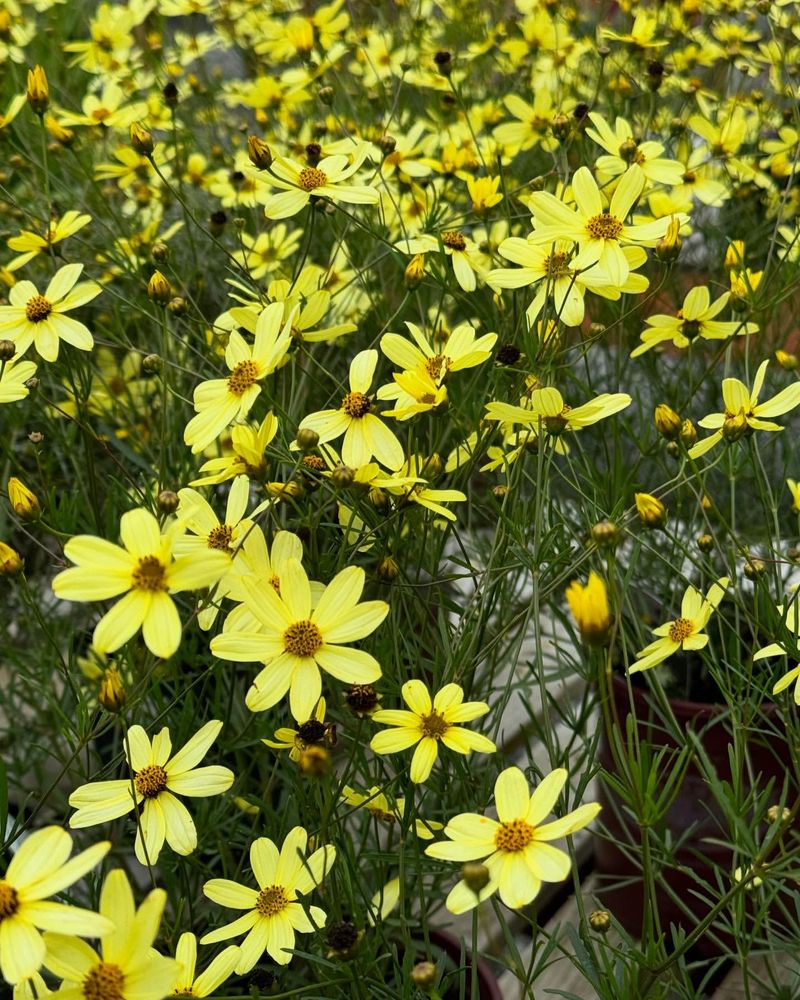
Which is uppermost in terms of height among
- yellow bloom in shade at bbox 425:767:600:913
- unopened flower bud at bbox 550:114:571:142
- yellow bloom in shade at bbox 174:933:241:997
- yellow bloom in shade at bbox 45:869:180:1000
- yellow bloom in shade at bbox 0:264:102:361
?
yellow bloom in shade at bbox 0:264:102:361

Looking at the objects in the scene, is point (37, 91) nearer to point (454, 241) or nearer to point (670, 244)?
point (454, 241)

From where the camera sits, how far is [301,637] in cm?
47

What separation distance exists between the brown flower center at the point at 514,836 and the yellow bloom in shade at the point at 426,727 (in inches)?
1.5

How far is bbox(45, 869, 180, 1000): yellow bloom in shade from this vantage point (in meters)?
0.36

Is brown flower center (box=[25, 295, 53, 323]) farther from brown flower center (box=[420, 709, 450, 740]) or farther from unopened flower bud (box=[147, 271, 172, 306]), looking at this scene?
brown flower center (box=[420, 709, 450, 740])

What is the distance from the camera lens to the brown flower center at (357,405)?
0.57m

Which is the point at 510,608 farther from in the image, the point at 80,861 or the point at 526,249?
the point at 80,861

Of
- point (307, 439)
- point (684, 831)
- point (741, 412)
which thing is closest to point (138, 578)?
point (307, 439)

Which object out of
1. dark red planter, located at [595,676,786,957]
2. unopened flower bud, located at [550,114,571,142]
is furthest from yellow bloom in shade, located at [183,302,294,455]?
dark red planter, located at [595,676,786,957]

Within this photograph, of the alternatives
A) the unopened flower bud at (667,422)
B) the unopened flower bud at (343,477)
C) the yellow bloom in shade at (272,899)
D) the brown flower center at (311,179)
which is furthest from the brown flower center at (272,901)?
the brown flower center at (311,179)

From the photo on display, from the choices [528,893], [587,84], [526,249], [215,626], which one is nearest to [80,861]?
[528,893]

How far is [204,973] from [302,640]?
0.50ft

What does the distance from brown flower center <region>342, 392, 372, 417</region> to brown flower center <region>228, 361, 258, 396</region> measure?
0.17 feet

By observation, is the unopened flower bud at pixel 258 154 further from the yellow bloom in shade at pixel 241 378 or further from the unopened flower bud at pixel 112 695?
the unopened flower bud at pixel 112 695
